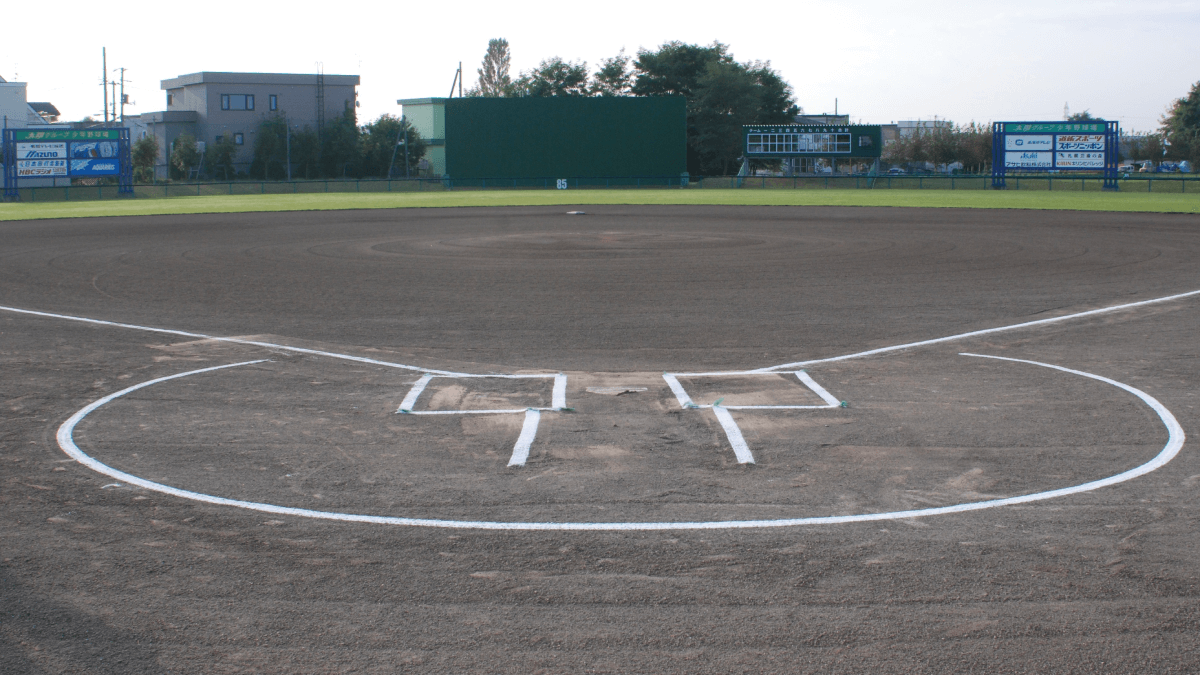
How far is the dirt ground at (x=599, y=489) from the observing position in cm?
474

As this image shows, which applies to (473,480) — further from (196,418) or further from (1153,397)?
(1153,397)

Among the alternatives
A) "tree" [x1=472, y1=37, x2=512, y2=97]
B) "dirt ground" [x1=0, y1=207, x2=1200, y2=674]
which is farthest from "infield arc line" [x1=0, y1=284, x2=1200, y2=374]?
"tree" [x1=472, y1=37, x2=512, y2=97]

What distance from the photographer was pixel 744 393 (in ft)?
31.8

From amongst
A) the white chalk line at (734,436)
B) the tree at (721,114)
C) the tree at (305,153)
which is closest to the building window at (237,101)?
the tree at (305,153)

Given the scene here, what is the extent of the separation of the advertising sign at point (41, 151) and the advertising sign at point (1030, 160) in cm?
5766

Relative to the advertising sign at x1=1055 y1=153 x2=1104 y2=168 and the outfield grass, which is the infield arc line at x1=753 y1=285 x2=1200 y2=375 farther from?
the advertising sign at x1=1055 y1=153 x2=1104 y2=168

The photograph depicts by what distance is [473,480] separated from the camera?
710cm

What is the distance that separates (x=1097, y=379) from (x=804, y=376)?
297cm

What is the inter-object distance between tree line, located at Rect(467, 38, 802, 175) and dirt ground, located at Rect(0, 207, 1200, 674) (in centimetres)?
7515

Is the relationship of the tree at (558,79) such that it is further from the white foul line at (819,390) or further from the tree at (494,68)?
the white foul line at (819,390)

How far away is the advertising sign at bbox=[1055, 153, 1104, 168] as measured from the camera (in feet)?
187

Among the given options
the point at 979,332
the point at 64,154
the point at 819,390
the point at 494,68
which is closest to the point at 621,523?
the point at 819,390

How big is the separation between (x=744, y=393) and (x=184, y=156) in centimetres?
9044

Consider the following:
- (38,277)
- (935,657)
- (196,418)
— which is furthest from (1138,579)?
(38,277)
